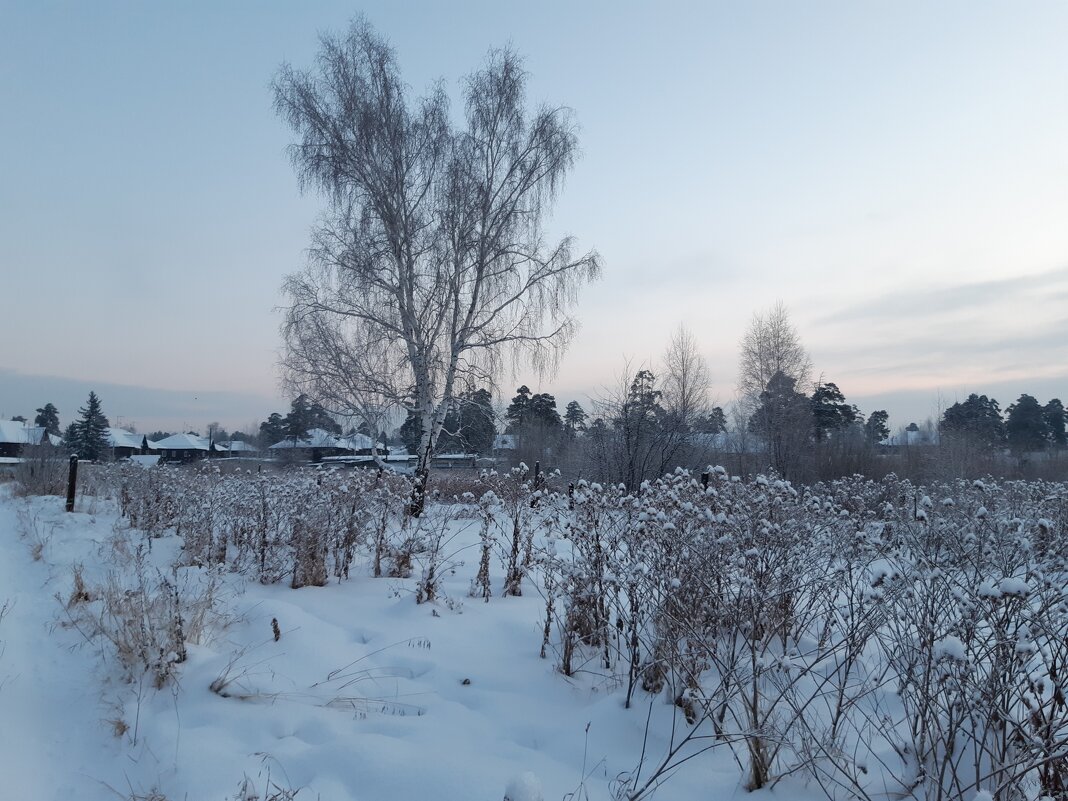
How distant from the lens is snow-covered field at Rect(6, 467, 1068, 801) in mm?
2295

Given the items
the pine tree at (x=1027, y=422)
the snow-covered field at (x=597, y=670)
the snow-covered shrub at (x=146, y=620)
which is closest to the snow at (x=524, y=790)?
the snow-covered field at (x=597, y=670)

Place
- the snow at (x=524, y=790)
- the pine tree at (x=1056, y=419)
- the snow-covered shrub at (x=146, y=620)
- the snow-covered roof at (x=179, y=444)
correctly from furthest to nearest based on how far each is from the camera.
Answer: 1. the snow-covered roof at (x=179, y=444)
2. the pine tree at (x=1056, y=419)
3. the snow-covered shrub at (x=146, y=620)
4. the snow at (x=524, y=790)

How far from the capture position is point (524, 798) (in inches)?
53.2

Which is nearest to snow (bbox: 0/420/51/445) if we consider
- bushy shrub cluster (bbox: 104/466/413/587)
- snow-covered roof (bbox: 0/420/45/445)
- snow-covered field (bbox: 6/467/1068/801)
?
snow-covered roof (bbox: 0/420/45/445)

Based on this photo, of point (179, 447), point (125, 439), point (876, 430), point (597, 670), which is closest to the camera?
point (597, 670)

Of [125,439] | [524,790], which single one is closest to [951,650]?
[524,790]

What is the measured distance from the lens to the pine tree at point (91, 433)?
1560 inches

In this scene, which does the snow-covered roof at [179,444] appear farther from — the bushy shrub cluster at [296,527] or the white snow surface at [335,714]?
the white snow surface at [335,714]

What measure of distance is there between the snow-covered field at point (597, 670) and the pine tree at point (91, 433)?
41.5 m

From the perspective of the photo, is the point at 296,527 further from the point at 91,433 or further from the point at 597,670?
the point at 91,433

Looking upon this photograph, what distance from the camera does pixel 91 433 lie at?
Answer: 132ft

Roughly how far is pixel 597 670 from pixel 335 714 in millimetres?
1425

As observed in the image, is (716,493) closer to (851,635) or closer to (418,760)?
(851,635)

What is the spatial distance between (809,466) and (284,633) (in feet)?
55.2
